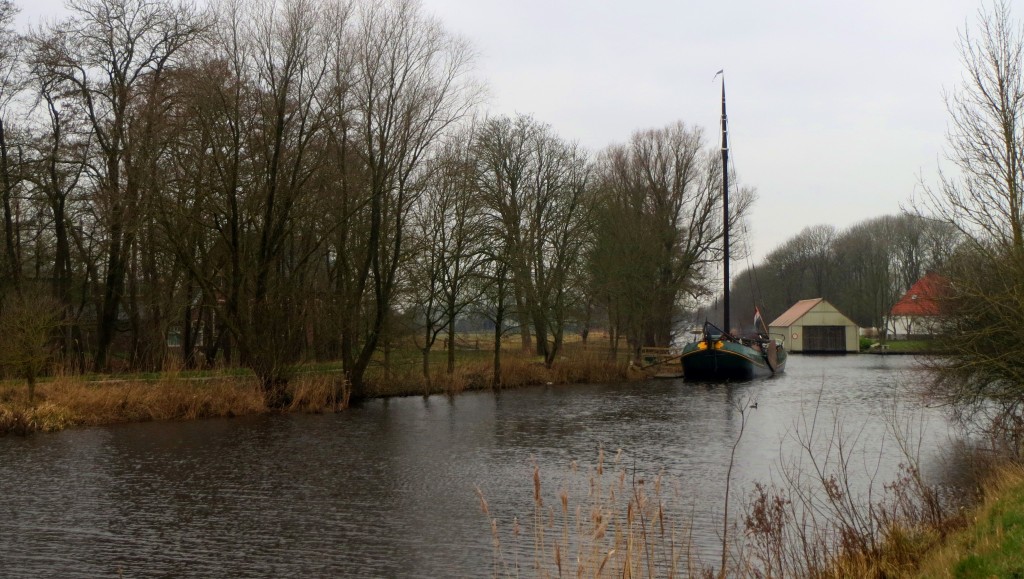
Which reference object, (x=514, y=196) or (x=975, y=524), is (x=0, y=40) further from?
(x=975, y=524)

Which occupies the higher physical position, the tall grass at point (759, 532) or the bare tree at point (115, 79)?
the bare tree at point (115, 79)

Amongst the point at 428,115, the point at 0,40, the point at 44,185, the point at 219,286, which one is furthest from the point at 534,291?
the point at 0,40

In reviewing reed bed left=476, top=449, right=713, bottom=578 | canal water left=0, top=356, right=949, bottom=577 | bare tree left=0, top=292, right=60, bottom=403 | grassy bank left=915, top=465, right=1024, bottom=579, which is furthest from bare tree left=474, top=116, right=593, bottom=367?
grassy bank left=915, top=465, right=1024, bottom=579

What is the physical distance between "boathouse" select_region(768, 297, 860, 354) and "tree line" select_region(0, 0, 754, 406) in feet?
129

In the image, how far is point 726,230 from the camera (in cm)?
4038

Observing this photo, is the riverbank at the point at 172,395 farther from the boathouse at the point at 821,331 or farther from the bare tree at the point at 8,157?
the boathouse at the point at 821,331

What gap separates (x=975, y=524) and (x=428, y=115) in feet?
70.6

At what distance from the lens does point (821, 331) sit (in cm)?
6625

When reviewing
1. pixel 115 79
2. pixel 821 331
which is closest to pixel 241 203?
pixel 115 79

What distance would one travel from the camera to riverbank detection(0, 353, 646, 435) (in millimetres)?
19250

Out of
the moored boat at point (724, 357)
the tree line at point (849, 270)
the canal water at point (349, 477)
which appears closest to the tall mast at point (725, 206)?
the moored boat at point (724, 357)

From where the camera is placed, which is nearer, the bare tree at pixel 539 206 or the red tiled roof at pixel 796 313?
the bare tree at pixel 539 206

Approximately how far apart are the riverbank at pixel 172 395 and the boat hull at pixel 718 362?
12.5 meters

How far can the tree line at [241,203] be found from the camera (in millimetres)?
23531
